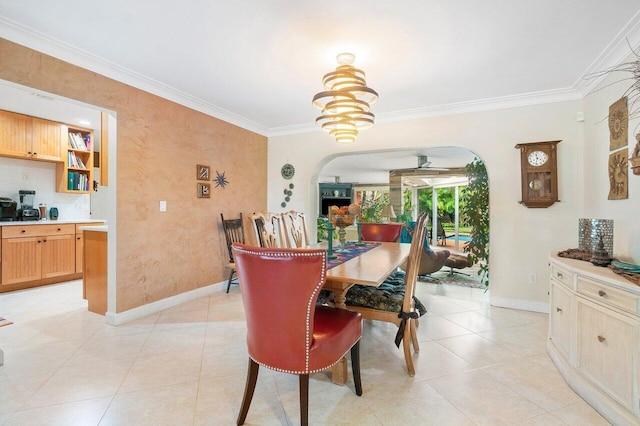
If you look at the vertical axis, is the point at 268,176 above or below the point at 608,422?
above

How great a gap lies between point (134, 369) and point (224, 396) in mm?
787

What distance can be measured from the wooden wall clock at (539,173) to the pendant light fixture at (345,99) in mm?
2183

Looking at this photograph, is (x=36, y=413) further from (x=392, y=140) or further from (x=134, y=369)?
(x=392, y=140)

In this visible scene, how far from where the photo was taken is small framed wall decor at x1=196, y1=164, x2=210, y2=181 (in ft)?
12.4

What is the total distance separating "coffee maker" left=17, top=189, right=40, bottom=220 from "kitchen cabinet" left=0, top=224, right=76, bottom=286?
0.42 m

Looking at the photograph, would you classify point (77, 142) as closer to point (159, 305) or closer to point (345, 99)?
point (159, 305)

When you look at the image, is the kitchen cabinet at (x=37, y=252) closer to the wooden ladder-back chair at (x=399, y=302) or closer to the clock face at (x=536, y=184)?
the wooden ladder-back chair at (x=399, y=302)

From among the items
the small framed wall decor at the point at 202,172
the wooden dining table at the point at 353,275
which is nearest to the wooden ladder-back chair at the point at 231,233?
the small framed wall decor at the point at 202,172

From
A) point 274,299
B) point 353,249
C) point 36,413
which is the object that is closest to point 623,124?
point 353,249

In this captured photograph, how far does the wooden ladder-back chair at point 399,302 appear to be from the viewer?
2064mm

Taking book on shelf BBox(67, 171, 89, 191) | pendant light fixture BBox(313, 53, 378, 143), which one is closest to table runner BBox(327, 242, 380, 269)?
pendant light fixture BBox(313, 53, 378, 143)

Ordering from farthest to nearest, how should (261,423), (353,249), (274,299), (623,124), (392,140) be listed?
(392,140)
(353,249)
(623,124)
(261,423)
(274,299)

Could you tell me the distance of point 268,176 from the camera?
505cm

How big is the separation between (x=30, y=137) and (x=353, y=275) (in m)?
5.17
